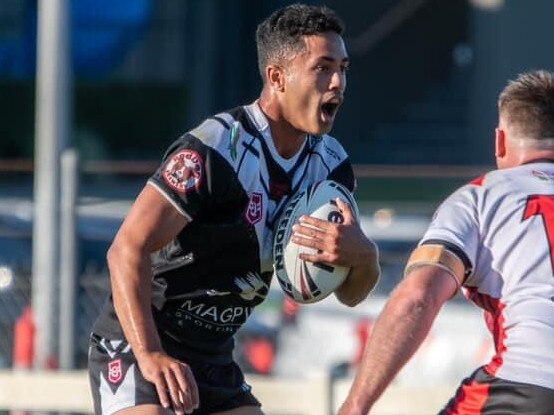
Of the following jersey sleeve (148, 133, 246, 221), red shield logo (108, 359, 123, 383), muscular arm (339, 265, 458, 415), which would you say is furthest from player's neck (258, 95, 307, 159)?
muscular arm (339, 265, 458, 415)

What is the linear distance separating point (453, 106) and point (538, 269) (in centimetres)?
2207

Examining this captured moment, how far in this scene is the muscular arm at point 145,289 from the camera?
17.1 ft

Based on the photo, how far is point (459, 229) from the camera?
4.54 metres

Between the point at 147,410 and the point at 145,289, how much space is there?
1.35ft

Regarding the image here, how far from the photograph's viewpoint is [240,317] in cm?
571

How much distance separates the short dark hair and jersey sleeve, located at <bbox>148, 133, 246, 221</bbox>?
3.39ft

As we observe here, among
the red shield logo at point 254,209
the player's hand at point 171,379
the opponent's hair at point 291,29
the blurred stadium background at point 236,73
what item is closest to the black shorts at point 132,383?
the player's hand at point 171,379

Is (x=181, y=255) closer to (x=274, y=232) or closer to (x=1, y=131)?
(x=274, y=232)

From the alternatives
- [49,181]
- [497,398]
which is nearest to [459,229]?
[497,398]

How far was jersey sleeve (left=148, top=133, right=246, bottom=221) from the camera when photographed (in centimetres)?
530

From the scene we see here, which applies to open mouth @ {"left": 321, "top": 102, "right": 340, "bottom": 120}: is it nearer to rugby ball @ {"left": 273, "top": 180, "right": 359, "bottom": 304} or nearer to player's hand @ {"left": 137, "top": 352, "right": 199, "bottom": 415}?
rugby ball @ {"left": 273, "top": 180, "right": 359, "bottom": 304}

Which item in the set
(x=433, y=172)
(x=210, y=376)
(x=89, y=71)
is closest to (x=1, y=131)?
(x=89, y=71)

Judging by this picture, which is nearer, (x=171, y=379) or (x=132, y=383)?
(x=171, y=379)

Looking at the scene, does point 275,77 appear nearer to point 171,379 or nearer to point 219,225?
point 219,225
